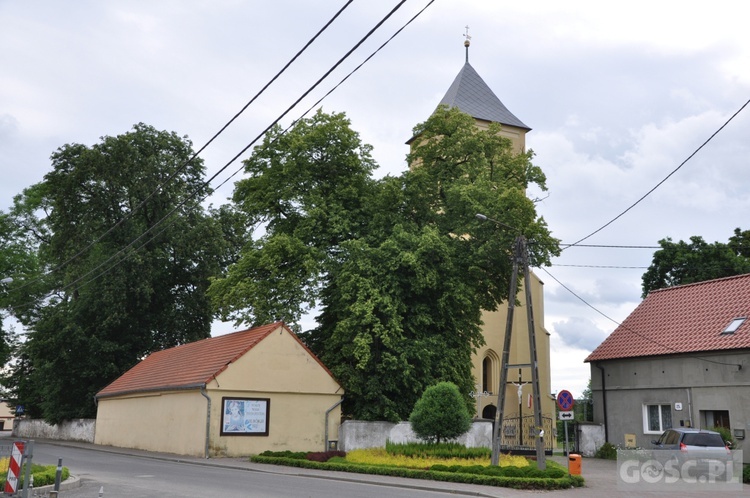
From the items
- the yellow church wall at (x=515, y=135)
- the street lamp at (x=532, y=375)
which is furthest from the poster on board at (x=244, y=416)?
the yellow church wall at (x=515, y=135)

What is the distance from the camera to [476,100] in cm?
5119

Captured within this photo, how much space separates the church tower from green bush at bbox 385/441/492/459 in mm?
20026

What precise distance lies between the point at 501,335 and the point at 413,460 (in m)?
26.1

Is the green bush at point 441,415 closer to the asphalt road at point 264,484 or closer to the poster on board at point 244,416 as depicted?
the asphalt road at point 264,484

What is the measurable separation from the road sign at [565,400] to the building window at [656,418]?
11.0 metres

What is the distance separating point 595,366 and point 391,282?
40.5ft

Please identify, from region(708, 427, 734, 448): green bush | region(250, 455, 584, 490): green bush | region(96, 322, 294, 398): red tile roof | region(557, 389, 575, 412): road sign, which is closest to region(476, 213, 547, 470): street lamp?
Result: region(557, 389, 575, 412): road sign

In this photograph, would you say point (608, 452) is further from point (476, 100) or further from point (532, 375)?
point (476, 100)

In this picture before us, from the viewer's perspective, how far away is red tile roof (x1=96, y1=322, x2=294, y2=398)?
96.5 feet

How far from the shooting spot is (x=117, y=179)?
147ft

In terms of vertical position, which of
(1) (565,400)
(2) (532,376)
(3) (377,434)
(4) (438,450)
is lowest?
(4) (438,450)

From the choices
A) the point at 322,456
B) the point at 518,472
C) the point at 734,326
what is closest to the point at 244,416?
the point at 322,456

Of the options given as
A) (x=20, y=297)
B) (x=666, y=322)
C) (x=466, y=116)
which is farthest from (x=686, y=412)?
(x=20, y=297)

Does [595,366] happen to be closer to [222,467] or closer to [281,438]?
[281,438]
